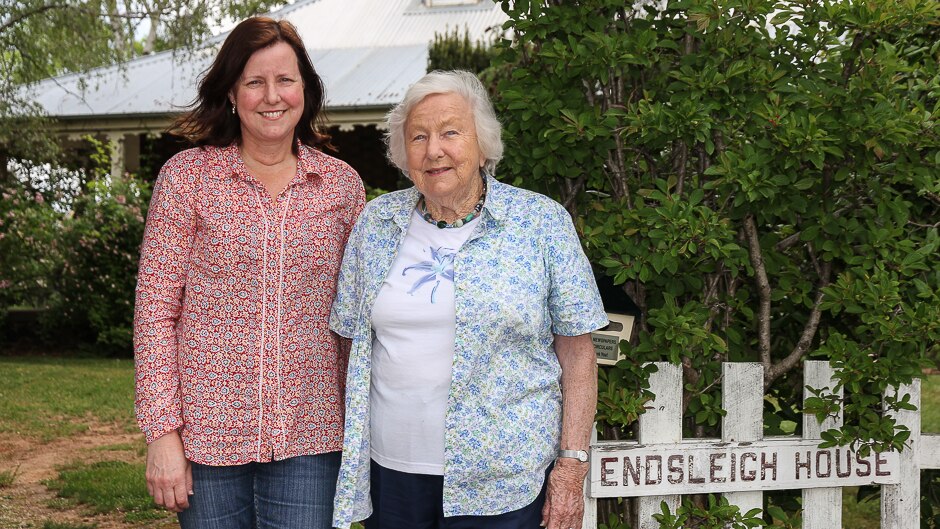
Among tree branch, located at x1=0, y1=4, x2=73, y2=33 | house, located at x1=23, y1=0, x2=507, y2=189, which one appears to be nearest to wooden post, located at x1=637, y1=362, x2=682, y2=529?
tree branch, located at x1=0, y1=4, x2=73, y2=33

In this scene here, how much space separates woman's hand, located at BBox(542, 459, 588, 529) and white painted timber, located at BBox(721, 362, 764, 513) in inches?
25.2

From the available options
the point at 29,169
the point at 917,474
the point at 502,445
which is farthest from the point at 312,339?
the point at 29,169

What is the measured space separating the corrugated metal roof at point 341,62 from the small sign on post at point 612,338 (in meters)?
9.86

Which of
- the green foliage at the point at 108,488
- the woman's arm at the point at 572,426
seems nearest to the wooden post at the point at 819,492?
the woman's arm at the point at 572,426

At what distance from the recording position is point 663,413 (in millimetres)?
2928

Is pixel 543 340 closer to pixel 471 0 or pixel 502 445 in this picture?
pixel 502 445

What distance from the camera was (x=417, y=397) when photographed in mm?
2438

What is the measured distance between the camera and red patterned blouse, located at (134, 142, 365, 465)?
2.45 meters

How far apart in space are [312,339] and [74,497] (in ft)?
13.1

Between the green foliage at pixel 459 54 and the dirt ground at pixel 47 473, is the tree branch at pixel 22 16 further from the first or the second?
the dirt ground at pixel 47 473

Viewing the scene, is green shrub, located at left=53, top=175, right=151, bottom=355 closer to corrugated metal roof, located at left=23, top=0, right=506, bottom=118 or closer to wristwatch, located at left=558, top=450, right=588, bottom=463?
corrugated metal roof, located at left=23, top=0, right=506, bottom=118

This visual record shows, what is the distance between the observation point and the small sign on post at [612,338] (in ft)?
9.34

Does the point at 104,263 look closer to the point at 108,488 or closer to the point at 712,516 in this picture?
the point at 108,488

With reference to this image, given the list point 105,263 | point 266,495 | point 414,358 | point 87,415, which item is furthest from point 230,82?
point 105,263
